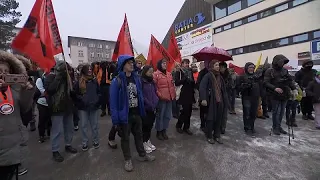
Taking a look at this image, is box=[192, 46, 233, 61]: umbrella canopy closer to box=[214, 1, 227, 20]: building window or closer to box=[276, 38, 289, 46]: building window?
box=[276, 38, 289, 46]: building window

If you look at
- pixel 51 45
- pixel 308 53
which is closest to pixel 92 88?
pixel 51 45

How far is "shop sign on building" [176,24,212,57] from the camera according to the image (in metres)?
26.0

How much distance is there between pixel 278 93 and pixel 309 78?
2402 mm

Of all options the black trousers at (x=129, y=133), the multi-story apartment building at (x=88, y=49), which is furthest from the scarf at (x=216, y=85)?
the multi-story apartment building at (x=88, y=49)

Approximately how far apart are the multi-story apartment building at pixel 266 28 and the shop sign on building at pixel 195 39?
0.79m

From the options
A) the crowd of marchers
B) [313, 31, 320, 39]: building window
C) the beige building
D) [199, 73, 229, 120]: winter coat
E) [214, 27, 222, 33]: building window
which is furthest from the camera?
[214, 27, 222, 33]: building window

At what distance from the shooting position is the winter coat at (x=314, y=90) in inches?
235

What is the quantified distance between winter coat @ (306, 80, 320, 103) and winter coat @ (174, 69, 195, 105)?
12.0 ft

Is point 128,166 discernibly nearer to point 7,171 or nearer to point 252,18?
point 7,171

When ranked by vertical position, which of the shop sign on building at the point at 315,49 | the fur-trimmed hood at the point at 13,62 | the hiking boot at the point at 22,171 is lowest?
the hiking boot at the point at 22,171

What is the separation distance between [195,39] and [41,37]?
2592 cm

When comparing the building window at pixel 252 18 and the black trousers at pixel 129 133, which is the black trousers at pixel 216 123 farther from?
the building window at pixel 252 18

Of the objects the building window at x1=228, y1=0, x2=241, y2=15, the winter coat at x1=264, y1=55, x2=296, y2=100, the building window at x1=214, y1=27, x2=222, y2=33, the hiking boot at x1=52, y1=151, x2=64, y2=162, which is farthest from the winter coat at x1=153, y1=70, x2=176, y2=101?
the building window at x1=214, y1=27, x2=222, y2=33

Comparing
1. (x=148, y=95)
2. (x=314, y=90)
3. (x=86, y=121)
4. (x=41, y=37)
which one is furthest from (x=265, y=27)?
(x=41, y=37)
